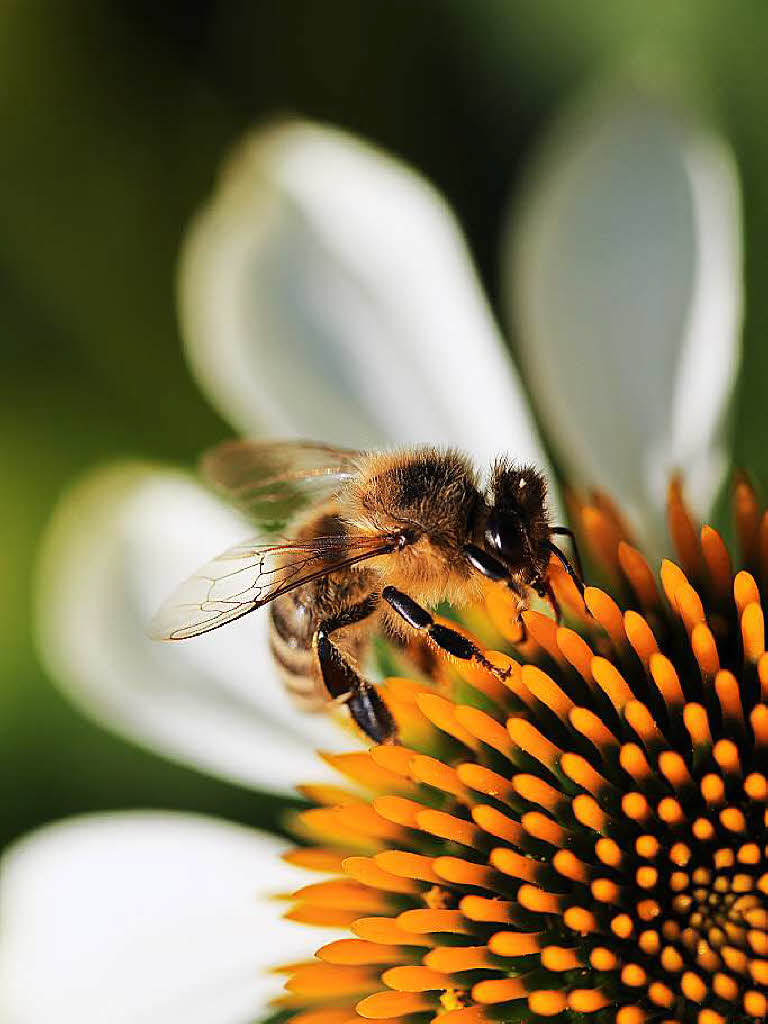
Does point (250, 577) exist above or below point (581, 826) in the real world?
above

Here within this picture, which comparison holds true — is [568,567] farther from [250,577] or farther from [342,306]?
[342,306]

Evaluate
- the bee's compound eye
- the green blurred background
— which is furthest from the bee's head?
the green blurred background

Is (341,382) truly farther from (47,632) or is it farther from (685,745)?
(685,745)

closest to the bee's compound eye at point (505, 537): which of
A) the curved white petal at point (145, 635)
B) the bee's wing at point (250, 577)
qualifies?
Answer: the bee's wing at point (250, 577)

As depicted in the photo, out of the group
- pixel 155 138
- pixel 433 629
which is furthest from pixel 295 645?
pixel 155 138

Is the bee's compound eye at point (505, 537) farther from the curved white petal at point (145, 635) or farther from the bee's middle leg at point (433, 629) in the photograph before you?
the curved white petal at point (145, 635)

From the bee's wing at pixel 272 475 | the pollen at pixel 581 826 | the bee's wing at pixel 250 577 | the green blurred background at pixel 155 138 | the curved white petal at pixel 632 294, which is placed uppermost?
the green blurred background at pixel 155 138

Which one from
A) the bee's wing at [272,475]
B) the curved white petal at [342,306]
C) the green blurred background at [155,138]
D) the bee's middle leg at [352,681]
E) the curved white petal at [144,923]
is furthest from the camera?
the green blurred background at [155,138]

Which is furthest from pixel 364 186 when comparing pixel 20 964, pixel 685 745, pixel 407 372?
pixel 20 964
